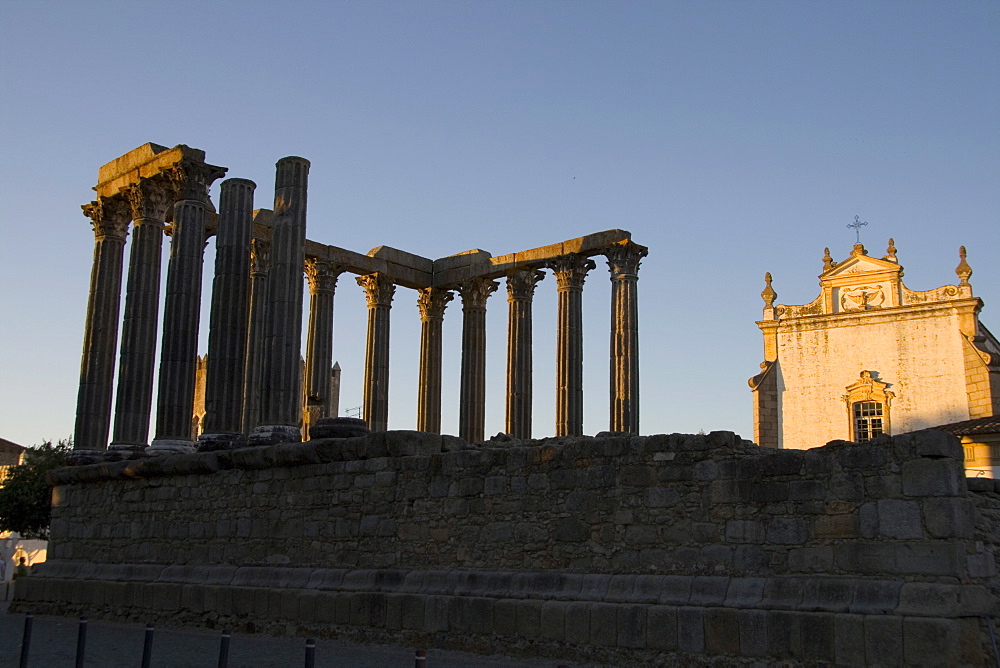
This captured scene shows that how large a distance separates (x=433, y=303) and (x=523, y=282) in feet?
10.5

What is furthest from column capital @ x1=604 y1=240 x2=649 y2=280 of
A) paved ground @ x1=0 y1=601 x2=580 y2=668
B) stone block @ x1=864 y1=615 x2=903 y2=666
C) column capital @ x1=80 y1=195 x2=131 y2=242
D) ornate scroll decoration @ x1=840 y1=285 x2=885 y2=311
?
stone block @ x1=864 y1=615 x2=903 y2=666

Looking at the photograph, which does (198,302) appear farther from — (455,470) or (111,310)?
(455,470)

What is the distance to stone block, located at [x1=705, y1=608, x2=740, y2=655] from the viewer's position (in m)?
10.1

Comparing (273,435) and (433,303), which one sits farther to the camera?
(433,303)

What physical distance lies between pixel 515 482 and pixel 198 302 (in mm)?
10182

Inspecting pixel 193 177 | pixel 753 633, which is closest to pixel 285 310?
pixel 193 177

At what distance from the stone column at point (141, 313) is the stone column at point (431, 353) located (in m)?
9.07

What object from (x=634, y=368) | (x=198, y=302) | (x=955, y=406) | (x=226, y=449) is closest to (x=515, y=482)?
(x=226, y=449)

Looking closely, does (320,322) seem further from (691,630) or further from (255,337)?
(691,630)

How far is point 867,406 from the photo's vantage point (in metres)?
36.3

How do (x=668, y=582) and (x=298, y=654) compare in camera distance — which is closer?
(x=668, y=582)

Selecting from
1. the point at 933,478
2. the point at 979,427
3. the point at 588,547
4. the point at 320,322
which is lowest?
the point at 588,547

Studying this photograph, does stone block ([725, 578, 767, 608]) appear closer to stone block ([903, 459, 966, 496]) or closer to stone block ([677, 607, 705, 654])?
stone block ([677, 607, 705, 654])

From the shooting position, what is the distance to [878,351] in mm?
36094
